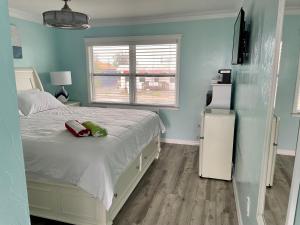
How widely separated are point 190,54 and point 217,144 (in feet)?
6.15

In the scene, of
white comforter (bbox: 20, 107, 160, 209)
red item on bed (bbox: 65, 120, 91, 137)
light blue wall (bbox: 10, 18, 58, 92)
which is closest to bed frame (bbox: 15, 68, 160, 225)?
white comforter (bbox: 20, 107, 160, 209)

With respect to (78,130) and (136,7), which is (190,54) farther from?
(78,130)

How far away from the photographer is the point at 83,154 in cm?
189

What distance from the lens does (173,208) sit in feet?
7.84

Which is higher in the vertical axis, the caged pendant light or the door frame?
the caged pendant light

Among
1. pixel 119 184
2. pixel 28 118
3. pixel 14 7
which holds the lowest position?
pixel 119 184

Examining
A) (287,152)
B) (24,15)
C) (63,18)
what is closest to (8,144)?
(287,152)

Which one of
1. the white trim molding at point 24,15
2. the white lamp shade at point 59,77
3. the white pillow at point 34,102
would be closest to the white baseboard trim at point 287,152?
the white pillow at point 34,102

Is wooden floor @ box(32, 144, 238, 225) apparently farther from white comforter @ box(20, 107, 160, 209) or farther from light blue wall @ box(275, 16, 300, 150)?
light blue wall @ box(275, 16, 300, 150)

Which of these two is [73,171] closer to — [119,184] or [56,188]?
[56,188]

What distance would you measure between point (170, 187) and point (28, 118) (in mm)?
2102

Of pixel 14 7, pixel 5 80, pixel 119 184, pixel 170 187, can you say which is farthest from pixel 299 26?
pixel 14 7

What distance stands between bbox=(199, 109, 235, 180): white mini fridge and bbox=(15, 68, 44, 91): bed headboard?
305cm

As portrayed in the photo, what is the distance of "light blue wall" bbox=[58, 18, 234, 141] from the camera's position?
12.8ft
